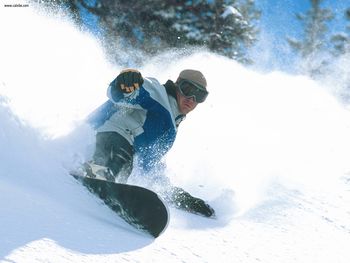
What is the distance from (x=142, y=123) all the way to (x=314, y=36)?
29349mm

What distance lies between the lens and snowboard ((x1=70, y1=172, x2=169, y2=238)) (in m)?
2.47

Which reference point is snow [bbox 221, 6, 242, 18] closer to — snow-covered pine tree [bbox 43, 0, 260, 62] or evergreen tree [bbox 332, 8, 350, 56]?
snow-covered pine tree [bbox 43, 0, 260, 62]

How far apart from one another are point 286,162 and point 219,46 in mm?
10681

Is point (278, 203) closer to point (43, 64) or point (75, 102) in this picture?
point (75, 102)

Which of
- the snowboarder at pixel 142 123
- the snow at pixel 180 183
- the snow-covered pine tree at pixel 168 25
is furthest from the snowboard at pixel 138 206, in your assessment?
the snow-covered pine tree at pixel 168 25

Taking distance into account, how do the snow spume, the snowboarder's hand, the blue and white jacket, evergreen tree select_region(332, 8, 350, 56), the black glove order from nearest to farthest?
the snowboarder's hand < the black glove < the blue and white jacket < the snow spume < evergreen tree select_region(332, 8, 350, 56)

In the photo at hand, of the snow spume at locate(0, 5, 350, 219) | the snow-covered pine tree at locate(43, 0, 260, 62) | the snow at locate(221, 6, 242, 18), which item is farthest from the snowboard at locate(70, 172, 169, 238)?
the snow at locate(221, 6, 242, 18)

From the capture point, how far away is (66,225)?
2055 mm

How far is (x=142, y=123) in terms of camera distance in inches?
142

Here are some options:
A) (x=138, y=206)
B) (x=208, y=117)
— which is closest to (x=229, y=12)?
(x=208, y=117)

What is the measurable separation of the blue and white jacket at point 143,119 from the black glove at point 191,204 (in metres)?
0.43

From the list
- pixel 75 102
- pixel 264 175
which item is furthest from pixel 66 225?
pixel 264 175

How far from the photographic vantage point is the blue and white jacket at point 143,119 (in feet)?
11.5

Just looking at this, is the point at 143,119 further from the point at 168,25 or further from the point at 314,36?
the point at 314,36
